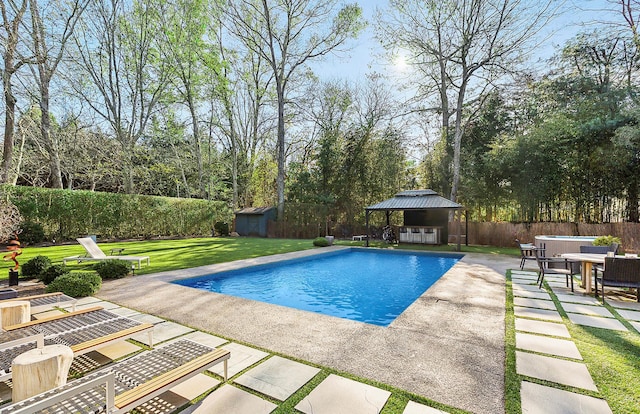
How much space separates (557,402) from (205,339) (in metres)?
3.25

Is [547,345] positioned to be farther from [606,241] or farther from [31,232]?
[31,232]

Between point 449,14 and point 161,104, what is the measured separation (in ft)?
58.3

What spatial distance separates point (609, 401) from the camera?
7.06 ft

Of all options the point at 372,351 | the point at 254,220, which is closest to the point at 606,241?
the point at 372,351

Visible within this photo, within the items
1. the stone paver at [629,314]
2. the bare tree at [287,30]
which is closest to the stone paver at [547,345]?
the stone paver at [629,314]

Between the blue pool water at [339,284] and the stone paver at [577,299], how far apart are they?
2.53 m

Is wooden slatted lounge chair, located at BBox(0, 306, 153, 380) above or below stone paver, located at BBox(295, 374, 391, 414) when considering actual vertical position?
above

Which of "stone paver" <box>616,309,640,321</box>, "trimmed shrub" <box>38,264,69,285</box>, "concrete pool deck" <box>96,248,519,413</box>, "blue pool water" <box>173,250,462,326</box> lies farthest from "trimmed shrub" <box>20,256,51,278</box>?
"stone paver" <box>616,309,640,321</box>

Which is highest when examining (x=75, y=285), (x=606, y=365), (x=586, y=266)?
(x=586, y=266)

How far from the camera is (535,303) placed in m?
4.71

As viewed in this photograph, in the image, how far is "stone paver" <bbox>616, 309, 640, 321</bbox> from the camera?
4.00 m

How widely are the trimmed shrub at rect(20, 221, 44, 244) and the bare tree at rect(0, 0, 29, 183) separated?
1.93 meters

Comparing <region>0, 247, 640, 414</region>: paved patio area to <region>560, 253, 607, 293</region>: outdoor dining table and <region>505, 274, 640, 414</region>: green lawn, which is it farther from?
<region>560, 253, 607, 293</region>: outdoor dining table

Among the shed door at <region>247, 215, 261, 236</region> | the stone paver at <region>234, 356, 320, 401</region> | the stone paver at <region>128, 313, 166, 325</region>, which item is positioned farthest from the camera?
the shed door at <region>247, 215, 261, 236</region>
